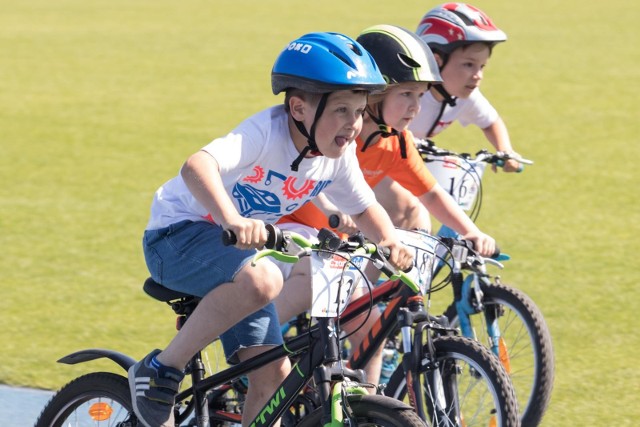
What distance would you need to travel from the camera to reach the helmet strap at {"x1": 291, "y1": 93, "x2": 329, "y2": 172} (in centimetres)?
435

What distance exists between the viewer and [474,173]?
6.12 metres

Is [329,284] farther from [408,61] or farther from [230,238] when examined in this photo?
[408,61]

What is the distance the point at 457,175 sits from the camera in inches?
240

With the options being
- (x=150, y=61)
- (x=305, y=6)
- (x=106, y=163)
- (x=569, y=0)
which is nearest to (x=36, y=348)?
(x=106, y=163)

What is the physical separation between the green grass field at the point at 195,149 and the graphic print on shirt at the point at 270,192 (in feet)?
6.06

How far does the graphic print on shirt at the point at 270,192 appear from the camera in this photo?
14.8ft

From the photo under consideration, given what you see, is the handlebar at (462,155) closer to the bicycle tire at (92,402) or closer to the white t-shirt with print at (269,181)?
the white t-shirt with print at (269,181)

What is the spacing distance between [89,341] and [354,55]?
10.5ft

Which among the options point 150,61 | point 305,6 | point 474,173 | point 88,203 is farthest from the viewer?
point 305,6

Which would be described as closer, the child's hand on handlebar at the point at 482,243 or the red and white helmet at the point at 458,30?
the child's hand on handlebar at the point at 482,243

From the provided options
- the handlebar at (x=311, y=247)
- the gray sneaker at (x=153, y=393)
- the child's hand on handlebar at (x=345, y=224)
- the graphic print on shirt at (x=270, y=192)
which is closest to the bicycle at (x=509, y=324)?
the child's hand on handlebar at (x=345, y=224)

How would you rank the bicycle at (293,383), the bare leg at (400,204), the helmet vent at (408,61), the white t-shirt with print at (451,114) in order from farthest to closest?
the white t-shirt with print at (451,114), the bare leg at (400,204), the helmet vent at (408,61), the bicycle at (293,383)

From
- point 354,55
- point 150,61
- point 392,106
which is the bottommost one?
point 150,61

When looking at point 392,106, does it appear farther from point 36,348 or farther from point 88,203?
point 88,203
